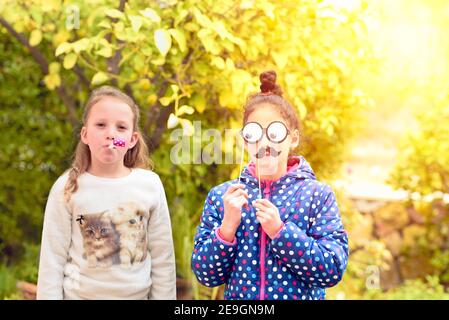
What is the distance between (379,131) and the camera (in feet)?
22.9

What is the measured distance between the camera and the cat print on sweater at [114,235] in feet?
7.25

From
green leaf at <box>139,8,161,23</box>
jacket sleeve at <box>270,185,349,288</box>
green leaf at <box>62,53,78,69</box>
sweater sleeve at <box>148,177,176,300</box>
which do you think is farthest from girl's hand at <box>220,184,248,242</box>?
green leaf at <box>62,53,78,69</box>

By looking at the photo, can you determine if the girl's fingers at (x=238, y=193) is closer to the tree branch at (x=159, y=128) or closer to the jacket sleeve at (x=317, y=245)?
the jacket sleeve at (x=317, y=245)

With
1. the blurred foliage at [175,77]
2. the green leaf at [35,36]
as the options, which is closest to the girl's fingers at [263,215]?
the blurred foliage at [175,77]

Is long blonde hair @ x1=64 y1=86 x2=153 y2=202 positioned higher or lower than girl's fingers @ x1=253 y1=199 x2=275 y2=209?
higher

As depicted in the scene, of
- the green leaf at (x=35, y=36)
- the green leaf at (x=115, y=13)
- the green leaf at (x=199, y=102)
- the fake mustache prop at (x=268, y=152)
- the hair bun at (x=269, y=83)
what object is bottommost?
the fake mustache prop at (x=268, y=152)

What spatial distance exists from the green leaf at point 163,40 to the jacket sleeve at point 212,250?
29.7 inches

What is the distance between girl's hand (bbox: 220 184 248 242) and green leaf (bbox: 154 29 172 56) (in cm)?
85

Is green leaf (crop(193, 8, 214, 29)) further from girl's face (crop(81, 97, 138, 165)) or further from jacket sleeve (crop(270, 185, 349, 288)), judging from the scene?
jacket sleeve (crop(270, 185, 349, 288))

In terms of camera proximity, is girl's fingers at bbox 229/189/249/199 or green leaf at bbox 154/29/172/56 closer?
girl's fingers at bbox 229/189/249/199

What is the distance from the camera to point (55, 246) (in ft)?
7.26

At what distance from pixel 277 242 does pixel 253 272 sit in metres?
0.15

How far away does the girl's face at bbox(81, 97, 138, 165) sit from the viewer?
2213mm

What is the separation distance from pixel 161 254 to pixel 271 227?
455 mm
